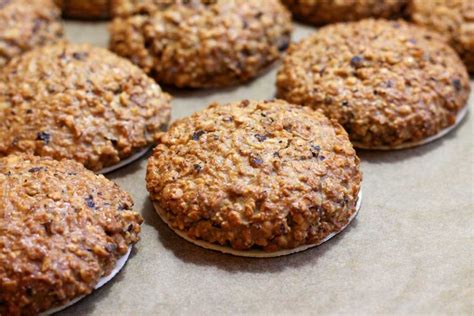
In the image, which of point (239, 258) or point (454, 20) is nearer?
point (239, 258)

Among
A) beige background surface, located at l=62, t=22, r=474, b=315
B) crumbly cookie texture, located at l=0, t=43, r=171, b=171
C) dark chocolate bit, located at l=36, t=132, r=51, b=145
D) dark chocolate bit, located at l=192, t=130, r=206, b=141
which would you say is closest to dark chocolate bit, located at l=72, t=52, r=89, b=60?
crumbly cookie texture, located at l=0, t=43, r=171, b=171

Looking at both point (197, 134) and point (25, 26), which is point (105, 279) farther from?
point (25, 26)

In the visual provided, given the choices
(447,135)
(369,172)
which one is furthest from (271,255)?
(447,135)

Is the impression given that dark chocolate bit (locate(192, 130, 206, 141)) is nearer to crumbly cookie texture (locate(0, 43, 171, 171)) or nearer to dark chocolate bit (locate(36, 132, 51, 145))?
crumbly cookie texture (locate(0, 43, 171, 171))

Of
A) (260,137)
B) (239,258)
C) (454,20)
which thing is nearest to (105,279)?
(239,258)

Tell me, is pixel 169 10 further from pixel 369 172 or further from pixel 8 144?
pixel 369 172
